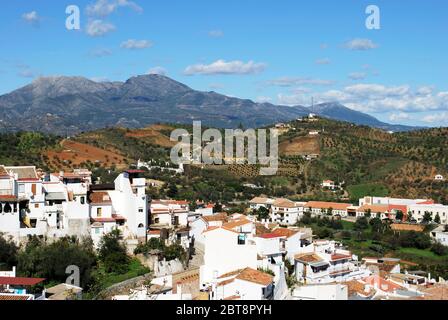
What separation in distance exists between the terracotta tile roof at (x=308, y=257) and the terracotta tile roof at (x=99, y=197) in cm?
680

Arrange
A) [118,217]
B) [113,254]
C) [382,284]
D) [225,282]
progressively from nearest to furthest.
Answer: [225,282]
[382,284]
[113,254]
[118,217]

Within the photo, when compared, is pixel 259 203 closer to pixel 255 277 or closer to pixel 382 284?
pixel 382 284

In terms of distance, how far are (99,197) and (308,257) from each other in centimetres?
757

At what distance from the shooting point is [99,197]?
2166cm

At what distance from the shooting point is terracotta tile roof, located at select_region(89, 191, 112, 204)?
21347mm

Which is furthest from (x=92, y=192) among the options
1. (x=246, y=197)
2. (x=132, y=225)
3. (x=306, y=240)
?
(x=246, y=197)

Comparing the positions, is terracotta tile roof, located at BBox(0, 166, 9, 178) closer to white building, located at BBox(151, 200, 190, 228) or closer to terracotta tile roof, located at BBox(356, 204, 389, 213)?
white building, located at BBox(151, 200, 190, 228)

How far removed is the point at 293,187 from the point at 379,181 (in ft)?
26.7

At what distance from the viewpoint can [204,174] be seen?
5134cm

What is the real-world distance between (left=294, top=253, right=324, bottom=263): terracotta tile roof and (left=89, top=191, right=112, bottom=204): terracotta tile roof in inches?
268

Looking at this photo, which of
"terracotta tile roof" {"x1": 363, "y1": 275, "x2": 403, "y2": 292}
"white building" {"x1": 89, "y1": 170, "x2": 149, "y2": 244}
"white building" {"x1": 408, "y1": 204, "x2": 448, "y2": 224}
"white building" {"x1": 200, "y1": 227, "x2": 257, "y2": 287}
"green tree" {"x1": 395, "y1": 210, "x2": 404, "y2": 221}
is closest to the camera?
"terracotta tile roof" {"x1": 363, "y1": 275, "x2": 403, "y2": 292}

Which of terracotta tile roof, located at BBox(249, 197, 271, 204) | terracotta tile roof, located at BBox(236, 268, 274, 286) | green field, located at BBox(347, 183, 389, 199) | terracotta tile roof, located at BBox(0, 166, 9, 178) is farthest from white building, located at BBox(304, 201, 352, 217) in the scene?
terracotta tile roof, located at BBox(236, 268, 274, 286)

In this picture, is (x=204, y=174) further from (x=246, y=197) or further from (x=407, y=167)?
(x=407, y=167)

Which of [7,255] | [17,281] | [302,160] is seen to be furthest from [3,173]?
[302,160]
